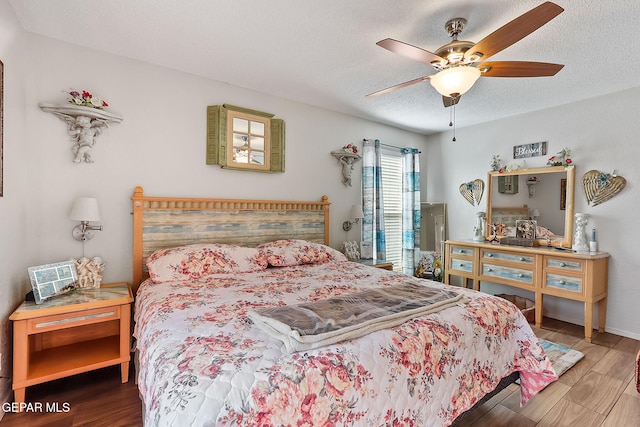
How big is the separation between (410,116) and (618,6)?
7.49ft

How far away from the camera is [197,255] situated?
2.47m

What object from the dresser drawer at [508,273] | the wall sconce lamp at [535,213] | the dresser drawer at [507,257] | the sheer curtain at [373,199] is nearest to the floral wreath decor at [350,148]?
the sheer curtain at [373,199]

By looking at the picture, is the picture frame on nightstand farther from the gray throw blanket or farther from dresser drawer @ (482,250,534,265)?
dresser drawer @ (482,250,534,265)

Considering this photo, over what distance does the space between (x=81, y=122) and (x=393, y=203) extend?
3794mm

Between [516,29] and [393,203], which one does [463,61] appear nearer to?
[516,29]

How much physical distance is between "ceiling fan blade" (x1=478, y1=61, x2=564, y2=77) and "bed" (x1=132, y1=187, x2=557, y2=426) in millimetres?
1445

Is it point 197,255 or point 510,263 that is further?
point 510,263

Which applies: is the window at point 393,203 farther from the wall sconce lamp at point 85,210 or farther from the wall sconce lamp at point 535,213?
the wall sconce lamp at point 85,210

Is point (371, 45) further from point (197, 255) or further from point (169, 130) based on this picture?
point (197, 255)

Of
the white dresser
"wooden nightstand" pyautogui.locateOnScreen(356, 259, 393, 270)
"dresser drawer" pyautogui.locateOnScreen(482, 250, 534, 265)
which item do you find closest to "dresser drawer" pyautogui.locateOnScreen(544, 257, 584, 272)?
the white dresser

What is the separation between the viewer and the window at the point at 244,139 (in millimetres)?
2967

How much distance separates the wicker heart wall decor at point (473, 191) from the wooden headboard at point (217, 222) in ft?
7.13

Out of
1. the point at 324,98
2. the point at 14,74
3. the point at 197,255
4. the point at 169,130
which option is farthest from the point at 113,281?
the point at 324,98

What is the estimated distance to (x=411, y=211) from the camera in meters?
4.59
